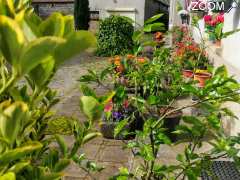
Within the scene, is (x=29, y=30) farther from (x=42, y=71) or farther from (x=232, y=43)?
(x=232, y=43)

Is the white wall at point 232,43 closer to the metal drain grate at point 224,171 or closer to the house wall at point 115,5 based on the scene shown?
the metal drain grate at point 224,171

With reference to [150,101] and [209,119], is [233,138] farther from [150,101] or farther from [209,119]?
[150,101]

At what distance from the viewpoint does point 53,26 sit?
90 cm

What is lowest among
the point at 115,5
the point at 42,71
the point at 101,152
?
the point at 101,152

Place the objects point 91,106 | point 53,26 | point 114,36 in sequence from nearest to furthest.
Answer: point 53,26
point 91,106
point 114,36

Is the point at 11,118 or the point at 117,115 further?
the point at 117,115

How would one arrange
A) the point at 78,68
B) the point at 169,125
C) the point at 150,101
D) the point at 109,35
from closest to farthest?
1. the point at 150,101
2. the point at 169,125
3. the point at 78,68
4. the point at 109,35

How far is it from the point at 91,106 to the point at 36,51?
414 mm

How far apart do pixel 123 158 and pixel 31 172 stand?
3.28 metres

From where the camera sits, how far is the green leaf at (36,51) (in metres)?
0.76

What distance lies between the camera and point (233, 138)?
1715 mm

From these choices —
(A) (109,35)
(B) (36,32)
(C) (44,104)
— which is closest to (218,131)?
(C) (44,104)

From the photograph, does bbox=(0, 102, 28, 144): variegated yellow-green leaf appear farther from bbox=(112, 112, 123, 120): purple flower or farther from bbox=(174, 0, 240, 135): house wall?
bbox=(112, 112, 123, 120): purple flower

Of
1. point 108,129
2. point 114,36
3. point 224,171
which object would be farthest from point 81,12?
point 224,171
